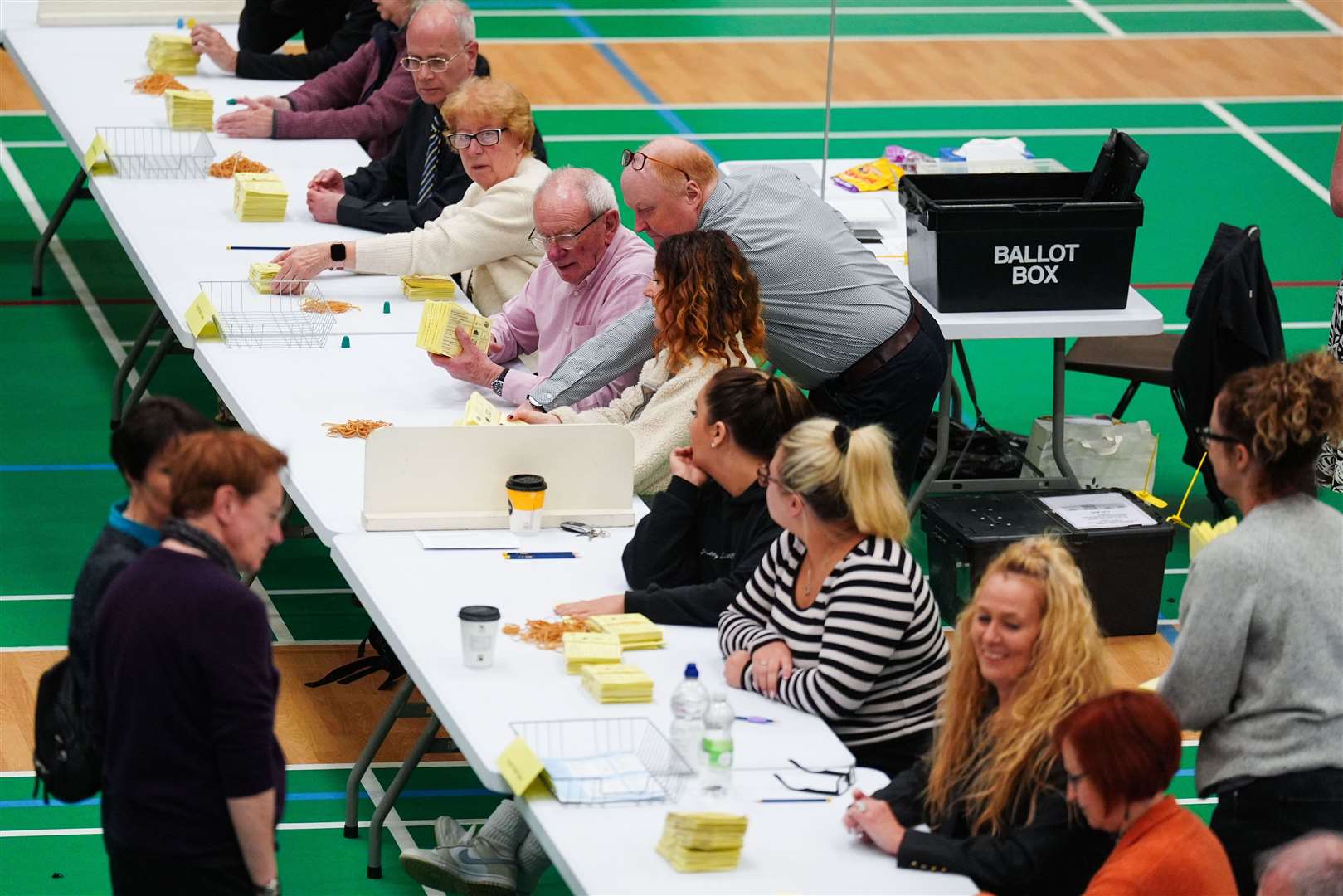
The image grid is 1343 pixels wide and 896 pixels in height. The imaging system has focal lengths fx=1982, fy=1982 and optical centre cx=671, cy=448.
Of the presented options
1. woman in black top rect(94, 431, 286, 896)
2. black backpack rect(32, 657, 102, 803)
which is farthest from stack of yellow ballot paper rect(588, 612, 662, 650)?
black backpack rect(32, 657, 102, 803)

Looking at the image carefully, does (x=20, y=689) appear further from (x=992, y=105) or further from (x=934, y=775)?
(x=992, y=105)

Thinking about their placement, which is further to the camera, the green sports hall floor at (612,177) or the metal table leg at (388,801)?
the green sports hall floor at (612,177)

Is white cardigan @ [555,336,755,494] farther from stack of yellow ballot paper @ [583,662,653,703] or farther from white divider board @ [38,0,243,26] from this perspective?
white divider board @ [38,0,243,26]

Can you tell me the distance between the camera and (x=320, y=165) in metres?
8.74

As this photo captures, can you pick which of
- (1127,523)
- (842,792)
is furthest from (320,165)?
(842,792)

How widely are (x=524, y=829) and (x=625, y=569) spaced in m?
0.74

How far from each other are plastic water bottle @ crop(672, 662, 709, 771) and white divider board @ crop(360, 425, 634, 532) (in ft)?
4.53

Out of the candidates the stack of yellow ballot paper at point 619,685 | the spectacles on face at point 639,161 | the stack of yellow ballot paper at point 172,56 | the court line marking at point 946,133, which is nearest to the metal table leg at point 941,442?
the spectacles on face at point 639,161

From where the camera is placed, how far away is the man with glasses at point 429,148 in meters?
7.96

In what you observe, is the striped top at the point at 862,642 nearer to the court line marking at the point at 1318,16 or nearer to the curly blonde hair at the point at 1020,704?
the curly blonde hair at the point at 1020,704

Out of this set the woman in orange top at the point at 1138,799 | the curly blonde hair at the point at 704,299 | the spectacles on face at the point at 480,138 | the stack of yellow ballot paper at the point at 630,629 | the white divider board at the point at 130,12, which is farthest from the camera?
the white divider board at the point at 130,12

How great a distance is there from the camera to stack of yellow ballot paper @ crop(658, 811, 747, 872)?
154 inches

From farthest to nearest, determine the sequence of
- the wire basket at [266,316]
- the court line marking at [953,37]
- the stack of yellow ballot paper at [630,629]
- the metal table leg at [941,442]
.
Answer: the court line marking at [953,37], the metal table leg at [941,442], the wire basket at [266,316], the stack of yellow ballot paper at [630,629]

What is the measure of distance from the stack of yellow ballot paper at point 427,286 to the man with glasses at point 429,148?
23.6 inches
